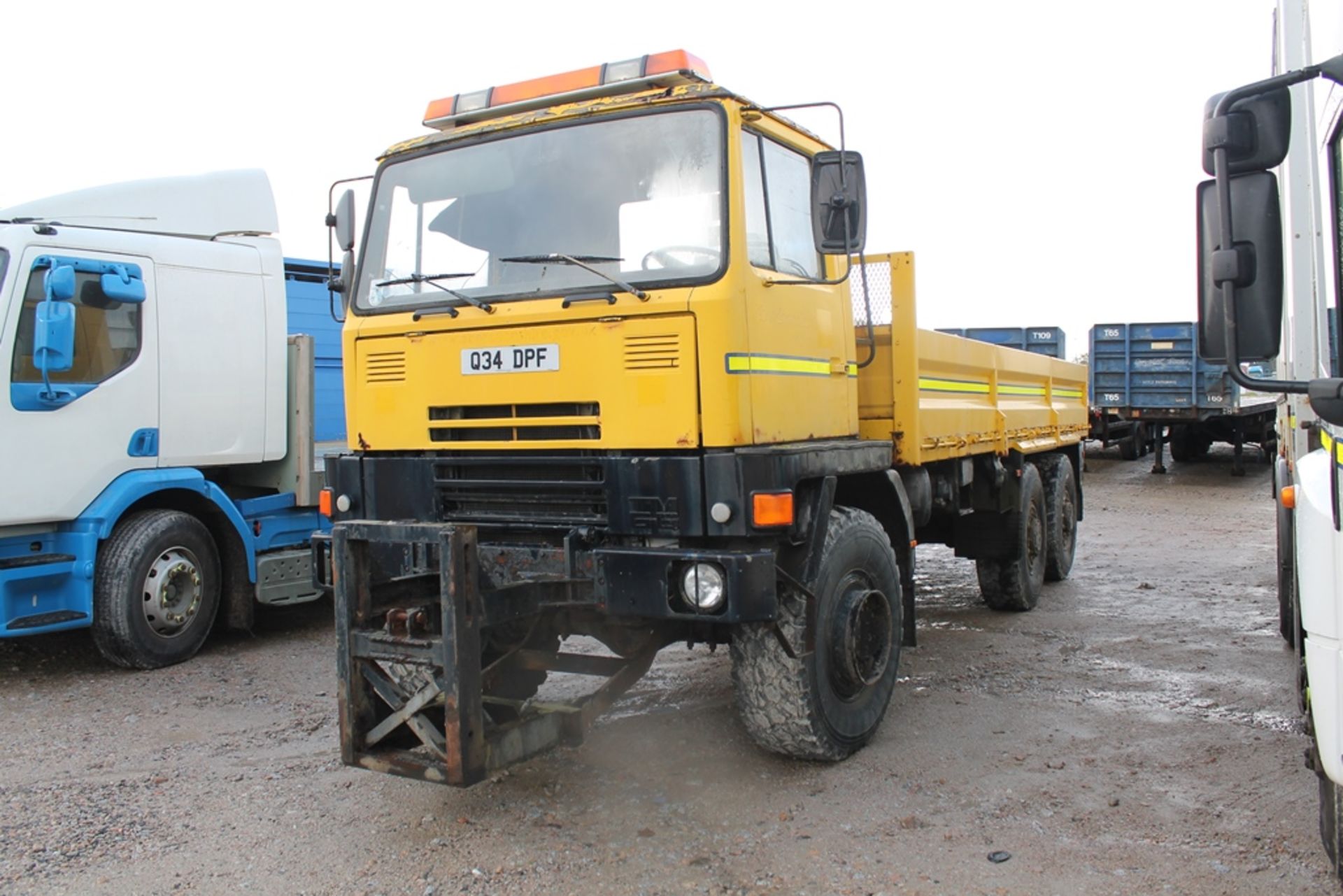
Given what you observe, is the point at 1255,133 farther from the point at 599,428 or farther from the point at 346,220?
the point at 346,220

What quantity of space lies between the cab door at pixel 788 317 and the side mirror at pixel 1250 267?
1.67 m

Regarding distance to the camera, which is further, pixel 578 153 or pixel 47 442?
pixel 47 442

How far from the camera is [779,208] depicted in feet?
14.3

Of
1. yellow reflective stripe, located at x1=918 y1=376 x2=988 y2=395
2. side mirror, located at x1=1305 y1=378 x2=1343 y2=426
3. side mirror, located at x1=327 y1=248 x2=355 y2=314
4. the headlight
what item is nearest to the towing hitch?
the headlight

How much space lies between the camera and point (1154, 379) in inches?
747

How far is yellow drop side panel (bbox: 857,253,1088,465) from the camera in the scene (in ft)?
17.1

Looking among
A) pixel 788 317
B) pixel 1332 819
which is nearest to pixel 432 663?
pixel 788 317

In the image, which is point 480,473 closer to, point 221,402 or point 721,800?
point 721,800

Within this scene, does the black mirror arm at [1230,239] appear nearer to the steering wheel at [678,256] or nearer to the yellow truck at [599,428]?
the yellow truck at [599,428]

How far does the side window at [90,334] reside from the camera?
19.3 ft

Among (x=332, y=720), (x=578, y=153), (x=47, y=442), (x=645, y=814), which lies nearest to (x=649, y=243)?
(x=578, y=153)

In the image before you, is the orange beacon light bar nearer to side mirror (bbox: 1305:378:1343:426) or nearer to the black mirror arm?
the black mirror arm

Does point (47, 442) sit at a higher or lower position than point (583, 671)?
higher

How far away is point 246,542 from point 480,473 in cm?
334
